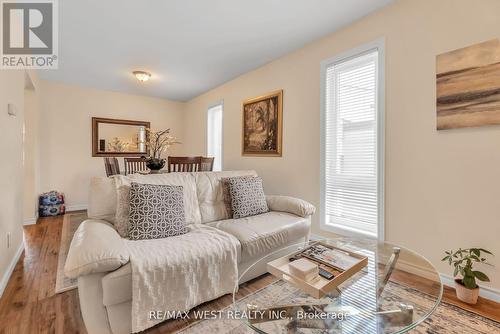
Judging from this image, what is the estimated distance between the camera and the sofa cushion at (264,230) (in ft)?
6.12

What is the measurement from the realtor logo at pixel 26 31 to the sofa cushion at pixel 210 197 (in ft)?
6.21

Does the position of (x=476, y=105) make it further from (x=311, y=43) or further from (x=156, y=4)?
(x=156, y=4)

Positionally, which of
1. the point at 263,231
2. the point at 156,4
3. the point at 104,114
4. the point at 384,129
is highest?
the point at 156,4

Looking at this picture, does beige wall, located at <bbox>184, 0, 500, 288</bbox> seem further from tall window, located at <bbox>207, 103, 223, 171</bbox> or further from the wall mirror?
the wall mirror

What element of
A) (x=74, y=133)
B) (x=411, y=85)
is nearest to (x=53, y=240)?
(x=74, y=133)

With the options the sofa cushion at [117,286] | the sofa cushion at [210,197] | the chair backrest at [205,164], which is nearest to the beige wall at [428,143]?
the sofa cushion at [210,197]

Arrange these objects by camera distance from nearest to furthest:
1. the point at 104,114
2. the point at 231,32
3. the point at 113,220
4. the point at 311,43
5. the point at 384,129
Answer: the point at 113,220
the point at 384,129
the point at 231,32
the point at 311,43
the point at 104,114

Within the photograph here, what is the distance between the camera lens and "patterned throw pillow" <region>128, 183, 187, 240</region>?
1720mm

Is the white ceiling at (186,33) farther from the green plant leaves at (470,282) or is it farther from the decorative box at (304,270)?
the green plant leaves at (470,282)

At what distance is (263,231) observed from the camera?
1.98 metres

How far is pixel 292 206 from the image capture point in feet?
8.09

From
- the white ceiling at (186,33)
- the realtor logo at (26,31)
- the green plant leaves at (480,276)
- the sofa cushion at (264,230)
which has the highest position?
the white ceiling at (186,33)

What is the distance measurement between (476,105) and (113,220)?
2.89 metres

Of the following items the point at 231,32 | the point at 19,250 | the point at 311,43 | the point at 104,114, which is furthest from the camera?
the point at 104,114
